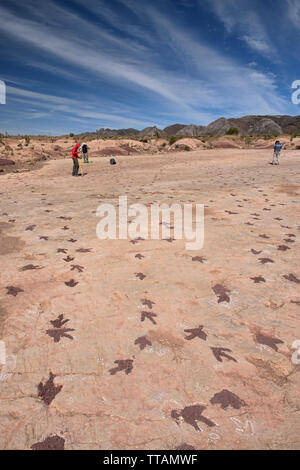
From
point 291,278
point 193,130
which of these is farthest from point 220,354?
point 193,130

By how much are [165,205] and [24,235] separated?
14.2ft

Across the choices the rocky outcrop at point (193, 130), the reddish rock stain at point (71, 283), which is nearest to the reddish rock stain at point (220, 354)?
the reddish rock stain at point (71, 283)

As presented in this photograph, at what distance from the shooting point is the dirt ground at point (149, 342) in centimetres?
189

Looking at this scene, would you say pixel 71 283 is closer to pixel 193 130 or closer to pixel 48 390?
pixel 48 390

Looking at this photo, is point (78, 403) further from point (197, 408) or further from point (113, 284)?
point (113, 284)

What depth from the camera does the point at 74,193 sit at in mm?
10688

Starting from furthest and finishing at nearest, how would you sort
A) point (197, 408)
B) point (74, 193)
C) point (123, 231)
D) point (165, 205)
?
1. point (74, 193)
2. point (165, 205)
3. point (123, 231)
4. point (197, 408)

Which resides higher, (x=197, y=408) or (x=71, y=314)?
(x=71, y=314)

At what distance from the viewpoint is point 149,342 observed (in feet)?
8.73

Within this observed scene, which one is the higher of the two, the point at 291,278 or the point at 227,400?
the point at 291,278

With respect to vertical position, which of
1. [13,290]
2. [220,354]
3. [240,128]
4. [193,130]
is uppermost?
[240,128]

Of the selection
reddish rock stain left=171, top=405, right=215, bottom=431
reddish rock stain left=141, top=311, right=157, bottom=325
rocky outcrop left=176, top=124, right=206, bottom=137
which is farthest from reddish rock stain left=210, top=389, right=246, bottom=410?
rocky outcrop left=176, top=124, right=206, bottom=137
